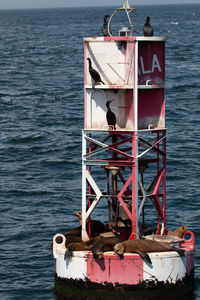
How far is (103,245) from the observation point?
2686 cm

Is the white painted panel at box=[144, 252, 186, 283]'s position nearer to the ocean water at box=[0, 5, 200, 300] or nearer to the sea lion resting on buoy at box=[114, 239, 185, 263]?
the sea lion resting on buoy at box=[114, 239, 185, 263]

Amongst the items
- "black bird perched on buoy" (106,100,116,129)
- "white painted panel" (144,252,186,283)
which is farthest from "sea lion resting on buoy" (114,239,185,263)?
"black bird perched on buoy" (106,100,116,129)

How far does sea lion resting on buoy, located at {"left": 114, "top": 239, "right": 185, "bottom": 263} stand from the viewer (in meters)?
26.4

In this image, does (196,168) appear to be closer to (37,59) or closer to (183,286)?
(183,286)

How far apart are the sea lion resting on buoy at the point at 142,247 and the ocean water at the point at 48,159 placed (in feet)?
7.22

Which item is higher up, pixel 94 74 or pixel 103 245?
pixel 94 74

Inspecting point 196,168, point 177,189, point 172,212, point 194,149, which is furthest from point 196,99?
point 172,212

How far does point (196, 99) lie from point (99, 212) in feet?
122

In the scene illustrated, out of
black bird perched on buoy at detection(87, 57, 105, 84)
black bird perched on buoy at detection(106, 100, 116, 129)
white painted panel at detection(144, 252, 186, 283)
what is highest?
black bird perched on buoy at detection(87, 57, 105, 84)

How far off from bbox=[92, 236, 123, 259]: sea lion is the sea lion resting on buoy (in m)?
0.45

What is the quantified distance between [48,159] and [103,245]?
87.5 ft

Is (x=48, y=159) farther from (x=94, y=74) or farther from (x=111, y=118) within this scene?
(x=94, y=74)

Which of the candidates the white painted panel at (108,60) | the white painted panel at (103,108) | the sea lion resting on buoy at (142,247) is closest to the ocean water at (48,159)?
the sea lion resting on buoy at (142,247)

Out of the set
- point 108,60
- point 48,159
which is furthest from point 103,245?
point 48,159
